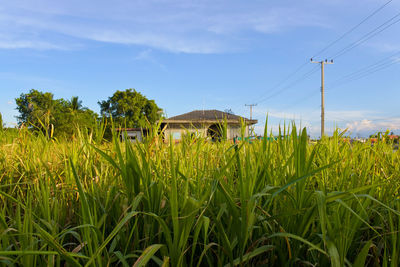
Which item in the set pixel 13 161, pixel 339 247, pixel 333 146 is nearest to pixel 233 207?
pixel 339 247

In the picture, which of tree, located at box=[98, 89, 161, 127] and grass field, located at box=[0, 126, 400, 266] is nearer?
grass field, located at box=[0, 126, 400, 266]

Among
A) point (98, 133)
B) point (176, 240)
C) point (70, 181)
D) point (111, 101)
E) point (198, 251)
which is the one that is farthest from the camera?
point (111, 101)

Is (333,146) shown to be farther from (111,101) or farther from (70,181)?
(111,101)

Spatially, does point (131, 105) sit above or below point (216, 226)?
above

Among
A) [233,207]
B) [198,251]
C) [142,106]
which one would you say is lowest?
[198,251]

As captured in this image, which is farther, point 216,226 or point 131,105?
point 131,105

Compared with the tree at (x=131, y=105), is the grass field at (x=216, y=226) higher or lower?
lower

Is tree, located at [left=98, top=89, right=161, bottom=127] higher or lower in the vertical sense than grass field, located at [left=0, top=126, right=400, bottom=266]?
higher

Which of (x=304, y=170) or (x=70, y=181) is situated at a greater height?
(x=304, y=170)

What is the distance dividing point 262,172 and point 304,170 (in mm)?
161

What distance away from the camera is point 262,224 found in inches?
37.9

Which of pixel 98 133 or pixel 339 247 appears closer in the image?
pixel 339 247

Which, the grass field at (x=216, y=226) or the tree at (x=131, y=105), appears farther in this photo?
the tree at (x=131, y=105)

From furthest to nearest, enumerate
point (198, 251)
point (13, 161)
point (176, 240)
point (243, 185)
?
point (13, 161) < point (198, 251) < point (243, 185) < point (176, 240)
